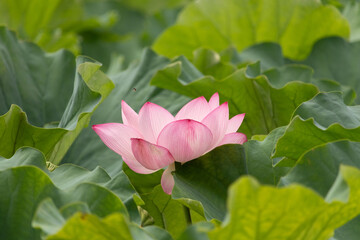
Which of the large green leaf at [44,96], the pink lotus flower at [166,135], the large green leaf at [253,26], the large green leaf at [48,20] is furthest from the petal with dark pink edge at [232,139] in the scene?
the large green leaf at [48,20]

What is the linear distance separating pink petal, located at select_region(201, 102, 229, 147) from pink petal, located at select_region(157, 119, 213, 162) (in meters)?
0.02

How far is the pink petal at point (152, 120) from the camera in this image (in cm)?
88

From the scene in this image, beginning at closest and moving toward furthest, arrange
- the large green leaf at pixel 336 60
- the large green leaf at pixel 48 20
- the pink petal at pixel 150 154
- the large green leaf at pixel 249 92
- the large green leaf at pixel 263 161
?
the pink petal at pixel 150 154 < the large green leaf at pixel 263 161 < the large green leaf at pixel 249 92 < the large green leaf at pixel 336 60 < the large green leaf at pixel 48 20

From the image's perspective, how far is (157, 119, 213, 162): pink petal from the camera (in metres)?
0.85

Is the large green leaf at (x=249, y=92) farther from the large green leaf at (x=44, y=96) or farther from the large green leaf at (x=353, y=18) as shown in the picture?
the large green leaf at (x=353, y=18)

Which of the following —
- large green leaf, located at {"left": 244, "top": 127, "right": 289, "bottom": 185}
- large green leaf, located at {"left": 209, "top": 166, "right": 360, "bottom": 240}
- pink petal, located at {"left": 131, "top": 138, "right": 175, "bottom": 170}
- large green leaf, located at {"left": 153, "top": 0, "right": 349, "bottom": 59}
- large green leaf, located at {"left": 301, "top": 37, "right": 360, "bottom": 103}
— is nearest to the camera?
large green leaf, located at {"left": 209, "top": 166, "right": 360, "bottom": 240}

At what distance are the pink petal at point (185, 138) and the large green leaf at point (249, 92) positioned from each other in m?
0.38

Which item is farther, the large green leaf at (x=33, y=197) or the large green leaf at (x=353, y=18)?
the large green leaf at (x=353, y=18)

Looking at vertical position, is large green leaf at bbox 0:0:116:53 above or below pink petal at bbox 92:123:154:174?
below

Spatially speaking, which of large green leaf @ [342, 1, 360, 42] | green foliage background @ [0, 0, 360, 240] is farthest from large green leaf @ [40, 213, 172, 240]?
large green leaf @ [342, 1, 360, 42]

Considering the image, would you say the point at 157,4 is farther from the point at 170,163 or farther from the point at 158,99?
the point at 170,163

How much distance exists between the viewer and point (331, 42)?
1.64 metres

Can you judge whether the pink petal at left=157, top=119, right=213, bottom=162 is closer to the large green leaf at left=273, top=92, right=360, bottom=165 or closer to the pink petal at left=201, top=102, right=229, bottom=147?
the pink petal at left=201, top=102, right=229, bottom=147

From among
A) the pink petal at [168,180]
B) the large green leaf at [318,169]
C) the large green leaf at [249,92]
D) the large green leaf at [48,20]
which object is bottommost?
the large green leaf at [48,20]
